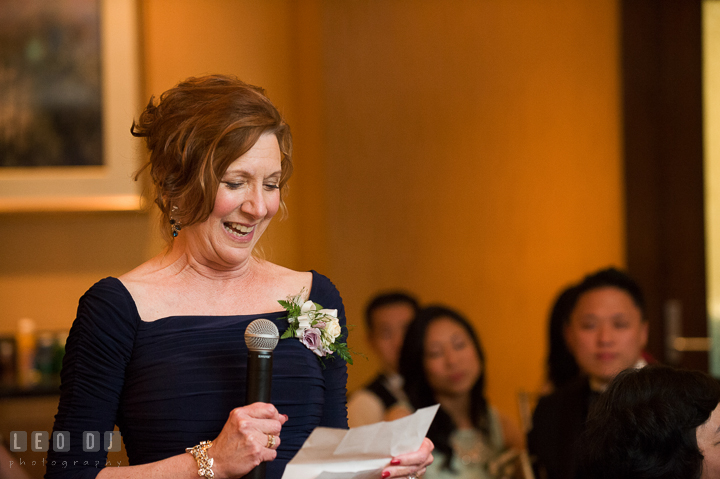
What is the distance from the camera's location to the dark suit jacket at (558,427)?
251 centimetres

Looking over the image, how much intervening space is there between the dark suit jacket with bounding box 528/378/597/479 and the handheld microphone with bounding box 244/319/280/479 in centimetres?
161

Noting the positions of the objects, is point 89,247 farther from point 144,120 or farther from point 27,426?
point 144,120

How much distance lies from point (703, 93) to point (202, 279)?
10.2ft

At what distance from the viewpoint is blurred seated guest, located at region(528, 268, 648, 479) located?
2.54 m

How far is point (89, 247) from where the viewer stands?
349 cm

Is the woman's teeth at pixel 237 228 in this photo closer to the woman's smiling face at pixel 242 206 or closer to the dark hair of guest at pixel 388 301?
the woman's smiling face at pixel 242 206

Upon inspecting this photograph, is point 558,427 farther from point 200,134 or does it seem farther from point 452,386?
point 200,134

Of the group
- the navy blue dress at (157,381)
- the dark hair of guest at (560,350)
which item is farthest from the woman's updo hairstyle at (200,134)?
the dark hair of guest at (560,350)

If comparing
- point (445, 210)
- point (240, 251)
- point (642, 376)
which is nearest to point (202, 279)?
point (240, 251)

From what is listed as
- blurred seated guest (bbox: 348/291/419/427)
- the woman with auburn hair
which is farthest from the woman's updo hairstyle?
blurred seated guest (bbox: 348/291/419/427)

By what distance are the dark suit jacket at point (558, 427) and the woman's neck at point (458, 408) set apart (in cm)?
25

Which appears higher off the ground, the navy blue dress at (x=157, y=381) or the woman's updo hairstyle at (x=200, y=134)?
the woman's updo hairstyle at (x=200, y=134)

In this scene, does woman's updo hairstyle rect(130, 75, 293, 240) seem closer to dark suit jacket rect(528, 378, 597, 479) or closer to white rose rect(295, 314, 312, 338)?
white rose rect(295, 314, 312, 338)

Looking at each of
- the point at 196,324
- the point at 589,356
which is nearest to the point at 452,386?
the point at 589,356
